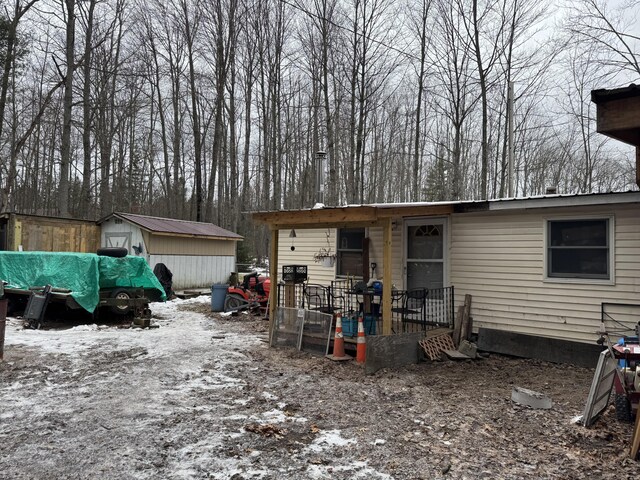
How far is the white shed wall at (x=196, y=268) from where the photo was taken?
15.6 meters

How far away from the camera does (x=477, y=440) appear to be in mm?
3908

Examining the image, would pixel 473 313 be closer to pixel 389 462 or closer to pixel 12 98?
pixel 389 462

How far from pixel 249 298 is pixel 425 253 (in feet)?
17.6

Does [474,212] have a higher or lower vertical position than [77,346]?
higher

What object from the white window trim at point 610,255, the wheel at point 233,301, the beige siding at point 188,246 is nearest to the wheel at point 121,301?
the wheel at point 233,301

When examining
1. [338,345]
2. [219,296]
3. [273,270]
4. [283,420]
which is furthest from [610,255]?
[219,296]

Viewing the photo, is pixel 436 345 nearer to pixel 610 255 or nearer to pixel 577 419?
pixel 577 419

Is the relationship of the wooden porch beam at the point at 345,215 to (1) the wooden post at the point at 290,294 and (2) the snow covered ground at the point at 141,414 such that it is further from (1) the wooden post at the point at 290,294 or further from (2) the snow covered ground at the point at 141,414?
(2) the snow covered ground at the point at 141,414

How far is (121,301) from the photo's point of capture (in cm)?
983

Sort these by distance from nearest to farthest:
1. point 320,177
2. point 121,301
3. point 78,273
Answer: point 78,273 → point 121,301 → point 320,177

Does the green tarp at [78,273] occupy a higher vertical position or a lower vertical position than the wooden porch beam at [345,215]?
lower

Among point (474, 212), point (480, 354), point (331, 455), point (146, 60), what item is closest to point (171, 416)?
point (331, 455)

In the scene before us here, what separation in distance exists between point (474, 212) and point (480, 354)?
2324 millimetres

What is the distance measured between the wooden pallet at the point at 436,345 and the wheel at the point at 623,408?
2.61 meters
